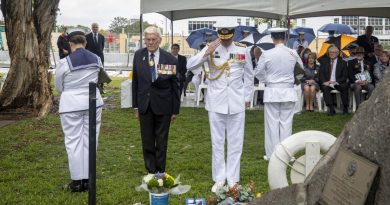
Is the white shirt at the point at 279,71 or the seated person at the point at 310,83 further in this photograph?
the seated person at the point at 310,83

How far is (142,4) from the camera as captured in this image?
450 inches

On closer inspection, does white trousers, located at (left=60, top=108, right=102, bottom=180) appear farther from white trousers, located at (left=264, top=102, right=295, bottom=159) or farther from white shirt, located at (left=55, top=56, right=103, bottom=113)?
white trousers, located at (left=264, top=102, right=295, bottom=159)

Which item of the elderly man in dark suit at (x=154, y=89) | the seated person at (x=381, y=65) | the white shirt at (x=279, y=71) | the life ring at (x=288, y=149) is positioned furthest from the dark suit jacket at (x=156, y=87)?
the seated person at (x=381, y=65)

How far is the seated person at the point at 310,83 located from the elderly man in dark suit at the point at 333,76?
0.29 metres

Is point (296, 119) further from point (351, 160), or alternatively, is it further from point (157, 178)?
point (351, 160)

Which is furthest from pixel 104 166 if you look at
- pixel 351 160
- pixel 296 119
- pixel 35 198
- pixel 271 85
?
pixel 296 119

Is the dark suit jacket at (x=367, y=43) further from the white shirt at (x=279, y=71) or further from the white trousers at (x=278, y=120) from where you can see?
the white shirt at (x=279, y=71)

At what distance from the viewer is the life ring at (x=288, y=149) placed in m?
4.41

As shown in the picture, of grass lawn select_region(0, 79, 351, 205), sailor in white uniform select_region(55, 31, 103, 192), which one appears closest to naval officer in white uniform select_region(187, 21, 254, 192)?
grass lawn select_region(0, 79, 351, 205)

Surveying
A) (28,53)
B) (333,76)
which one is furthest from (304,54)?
(28,53)

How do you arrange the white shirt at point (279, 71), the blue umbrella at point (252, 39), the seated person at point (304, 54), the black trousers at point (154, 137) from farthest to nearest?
1. the blue umbrella at point (252, 39)
2. the seated person at point (304, 54)
3. the white shirt at point (279, 71)
4. the black trousers at point (154, 137)

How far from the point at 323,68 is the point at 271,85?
5554mm

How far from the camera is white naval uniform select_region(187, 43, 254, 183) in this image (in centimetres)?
610

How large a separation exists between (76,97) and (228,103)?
169 centimetres
